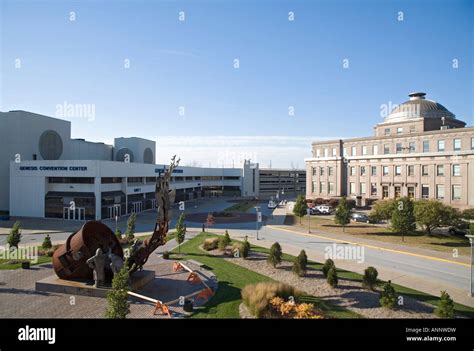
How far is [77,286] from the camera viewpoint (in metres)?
16.0

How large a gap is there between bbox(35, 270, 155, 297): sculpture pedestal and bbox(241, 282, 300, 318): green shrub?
18.3ft

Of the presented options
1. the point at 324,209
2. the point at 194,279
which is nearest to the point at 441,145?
the point at 324,209

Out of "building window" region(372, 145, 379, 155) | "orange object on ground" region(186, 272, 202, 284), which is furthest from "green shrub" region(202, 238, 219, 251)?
"building window" region(372, 145, 379, 155)

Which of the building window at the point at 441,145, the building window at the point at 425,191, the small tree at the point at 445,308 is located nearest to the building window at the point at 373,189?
the building window at the point at 425,191

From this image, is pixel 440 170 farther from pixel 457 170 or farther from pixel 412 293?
pixel 412 293

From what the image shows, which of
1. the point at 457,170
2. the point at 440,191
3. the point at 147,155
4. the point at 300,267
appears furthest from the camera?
the point at 147,155

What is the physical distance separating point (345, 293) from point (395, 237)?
19.0 meters

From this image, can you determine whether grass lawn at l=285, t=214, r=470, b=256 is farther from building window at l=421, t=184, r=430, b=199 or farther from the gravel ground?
building window at l=421, t=184, r=430, b=199

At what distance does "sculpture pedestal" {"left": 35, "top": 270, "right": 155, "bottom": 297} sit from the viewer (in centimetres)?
1564

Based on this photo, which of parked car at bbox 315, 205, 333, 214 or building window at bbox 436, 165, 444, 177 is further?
parked car at bbox 315, 205, 333, 214

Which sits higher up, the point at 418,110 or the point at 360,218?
the point at 418,110

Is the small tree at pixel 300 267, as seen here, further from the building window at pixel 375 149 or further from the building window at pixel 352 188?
the building window at pixel 352 188
